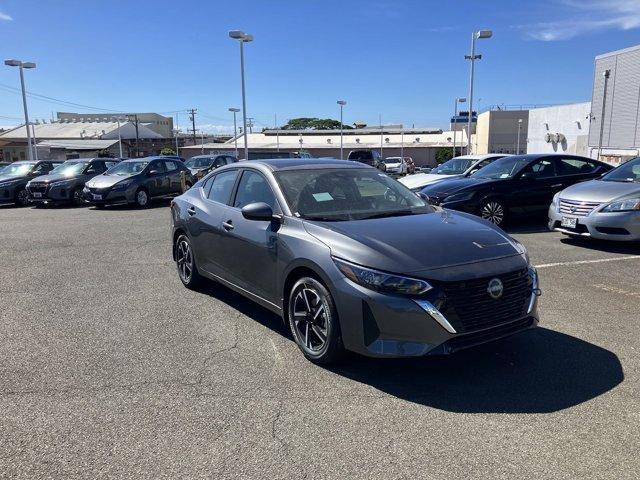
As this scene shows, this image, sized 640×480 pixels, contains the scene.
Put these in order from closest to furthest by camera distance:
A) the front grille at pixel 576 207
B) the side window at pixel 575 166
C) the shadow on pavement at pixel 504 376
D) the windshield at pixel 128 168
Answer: the shadow on pavement at pixel 504 376 → the front grille at pixel 576 207 → the side window at pixel 575 166 → the windshield at pixel 128 168

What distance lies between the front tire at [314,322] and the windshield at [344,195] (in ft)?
2.24

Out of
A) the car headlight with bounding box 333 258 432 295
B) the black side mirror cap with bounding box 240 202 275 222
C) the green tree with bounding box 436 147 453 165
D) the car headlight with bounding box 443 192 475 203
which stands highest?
the black side mirror cap with bounding box 240 202 275 222

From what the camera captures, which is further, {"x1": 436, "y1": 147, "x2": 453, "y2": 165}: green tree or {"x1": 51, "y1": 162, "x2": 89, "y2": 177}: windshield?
{"x1": 436, "y1": 147, "x2": 453, "y2": 165}: green tree

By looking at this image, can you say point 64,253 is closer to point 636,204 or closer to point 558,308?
point 558,308

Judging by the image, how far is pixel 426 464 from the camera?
2.88 metres

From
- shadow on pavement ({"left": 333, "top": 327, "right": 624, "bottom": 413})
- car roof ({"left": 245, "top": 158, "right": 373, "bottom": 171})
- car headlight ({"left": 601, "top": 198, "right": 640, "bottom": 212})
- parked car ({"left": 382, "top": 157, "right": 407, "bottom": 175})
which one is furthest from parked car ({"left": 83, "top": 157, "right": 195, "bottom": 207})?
parked car ({"left": 382, "top": 157, "right": 407, "bottom": 175})

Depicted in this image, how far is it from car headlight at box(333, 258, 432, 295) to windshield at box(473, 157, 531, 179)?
324 inches

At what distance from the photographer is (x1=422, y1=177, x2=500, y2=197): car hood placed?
Answer: 417 inches

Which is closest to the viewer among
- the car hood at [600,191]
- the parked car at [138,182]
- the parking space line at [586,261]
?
the parking space line at [586,261]

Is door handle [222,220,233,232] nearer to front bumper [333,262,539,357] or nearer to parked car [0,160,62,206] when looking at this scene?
front bumper [333,262,539,357]

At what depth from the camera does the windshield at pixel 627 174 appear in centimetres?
912

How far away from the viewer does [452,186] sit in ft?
35.5

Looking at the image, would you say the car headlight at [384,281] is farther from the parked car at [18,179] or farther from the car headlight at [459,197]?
the parked car at [18,179]

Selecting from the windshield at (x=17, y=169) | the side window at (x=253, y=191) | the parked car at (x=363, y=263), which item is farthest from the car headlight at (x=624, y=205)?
the windshield at (x=17, y=169)
